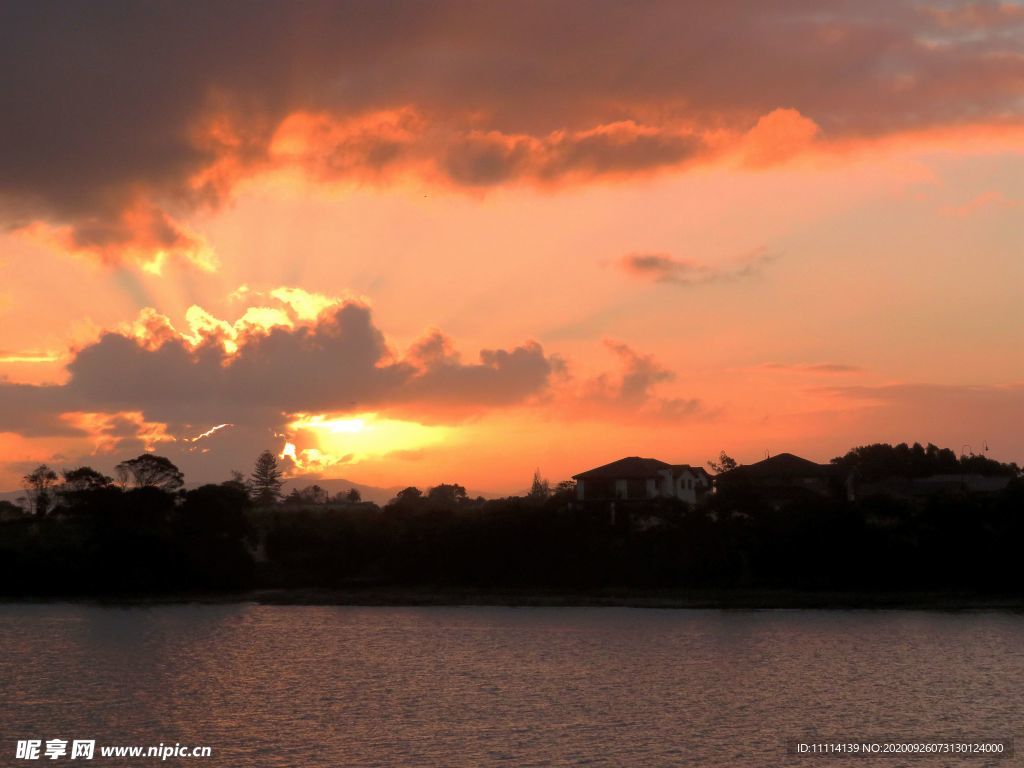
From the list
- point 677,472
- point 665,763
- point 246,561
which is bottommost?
point 665,763

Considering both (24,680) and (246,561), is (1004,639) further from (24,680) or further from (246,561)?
(246,561)

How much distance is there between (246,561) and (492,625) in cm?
2658

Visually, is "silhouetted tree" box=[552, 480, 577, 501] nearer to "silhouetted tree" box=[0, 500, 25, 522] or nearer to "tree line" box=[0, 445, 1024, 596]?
"tree line" box=[0, 445, 1024, 596]

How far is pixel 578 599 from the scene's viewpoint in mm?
72250

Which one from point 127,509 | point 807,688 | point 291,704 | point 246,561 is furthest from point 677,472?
point 291,704

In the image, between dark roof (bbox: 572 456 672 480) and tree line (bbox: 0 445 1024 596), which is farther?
dark roof (bbox: 572 456 672 480)

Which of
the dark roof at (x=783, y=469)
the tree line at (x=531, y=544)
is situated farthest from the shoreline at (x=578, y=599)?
the dark roof at (x=783, y=469)

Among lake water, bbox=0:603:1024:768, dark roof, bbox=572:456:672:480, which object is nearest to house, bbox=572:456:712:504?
dark roof, bbox=572:456:672:480

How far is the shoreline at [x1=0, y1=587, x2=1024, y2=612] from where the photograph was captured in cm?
6812

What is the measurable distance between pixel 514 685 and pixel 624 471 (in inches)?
1952

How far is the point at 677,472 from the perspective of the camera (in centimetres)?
9838

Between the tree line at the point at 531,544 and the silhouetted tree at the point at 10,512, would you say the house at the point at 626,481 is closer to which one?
the tree line at the point at 531,544

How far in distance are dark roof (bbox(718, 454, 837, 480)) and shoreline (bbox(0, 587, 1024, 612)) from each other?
23387 mm

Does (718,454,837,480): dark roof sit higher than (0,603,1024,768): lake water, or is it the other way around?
(718,454,837,480): dark roof
